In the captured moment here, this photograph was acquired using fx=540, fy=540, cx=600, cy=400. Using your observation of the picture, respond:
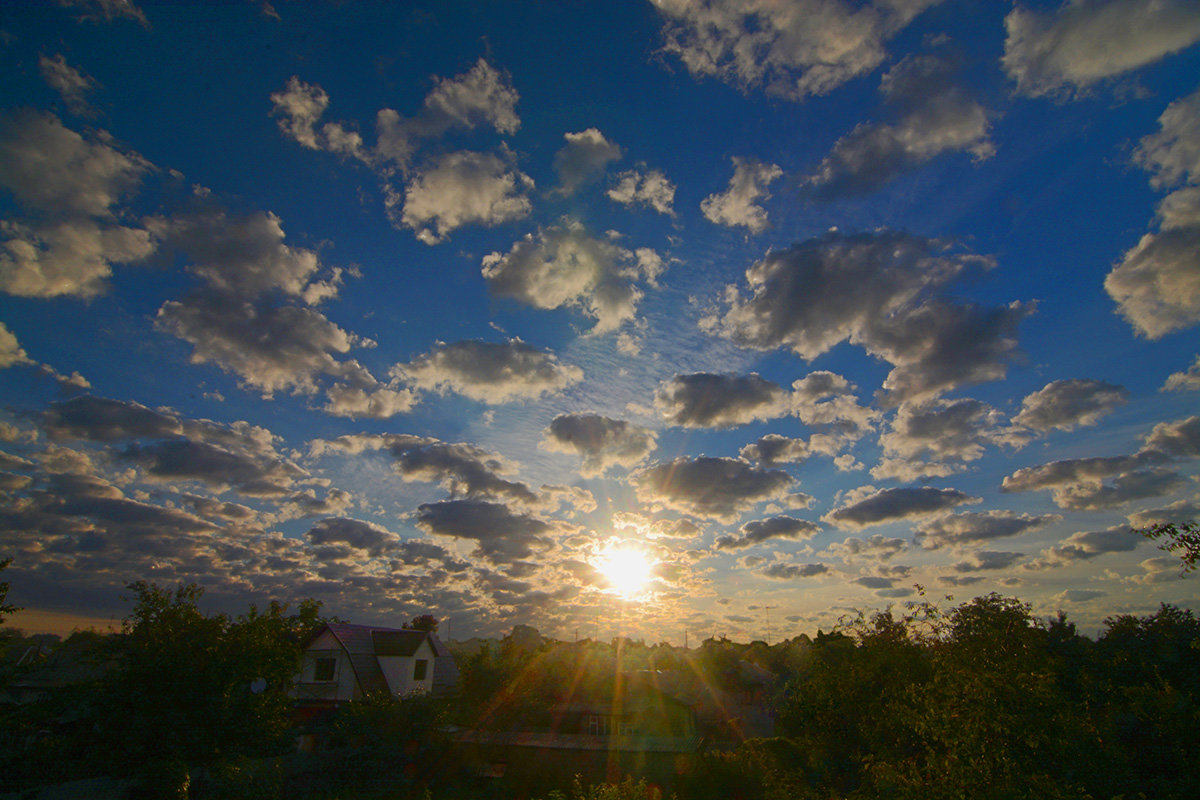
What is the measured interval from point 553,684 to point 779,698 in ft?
103

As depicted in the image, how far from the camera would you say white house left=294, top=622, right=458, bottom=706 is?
4756cm

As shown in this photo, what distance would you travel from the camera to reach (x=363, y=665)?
51.1m

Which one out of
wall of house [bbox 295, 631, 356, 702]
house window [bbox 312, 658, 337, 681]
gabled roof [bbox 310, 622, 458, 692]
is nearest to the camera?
wall of house [bbox 295, 631, 356, 702]

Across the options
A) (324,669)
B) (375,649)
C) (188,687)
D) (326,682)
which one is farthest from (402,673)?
(188,687)

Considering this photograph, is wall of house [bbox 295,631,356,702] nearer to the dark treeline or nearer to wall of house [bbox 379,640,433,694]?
wall of house [bbox 379,640,433,694]

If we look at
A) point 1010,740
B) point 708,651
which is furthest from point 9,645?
point 708,651

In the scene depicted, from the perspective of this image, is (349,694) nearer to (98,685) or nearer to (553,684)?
(553,684)

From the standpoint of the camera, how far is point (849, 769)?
2728cm

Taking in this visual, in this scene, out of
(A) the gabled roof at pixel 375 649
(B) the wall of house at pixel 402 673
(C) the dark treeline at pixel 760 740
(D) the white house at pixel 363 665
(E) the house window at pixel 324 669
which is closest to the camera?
(C) the dark treeline at pixel 760 740

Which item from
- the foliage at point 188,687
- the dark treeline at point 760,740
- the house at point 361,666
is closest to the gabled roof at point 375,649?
the house at point 361,666

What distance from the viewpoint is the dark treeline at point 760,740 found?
1203 centimetres

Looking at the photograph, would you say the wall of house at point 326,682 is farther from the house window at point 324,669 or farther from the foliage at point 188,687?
the foliage at point 188,687

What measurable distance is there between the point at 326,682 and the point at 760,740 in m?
37.0

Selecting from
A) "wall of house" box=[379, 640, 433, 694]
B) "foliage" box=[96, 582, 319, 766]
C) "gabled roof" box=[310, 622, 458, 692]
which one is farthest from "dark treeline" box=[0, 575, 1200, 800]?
"wall of house" box=[379, 640, 433, 694]
